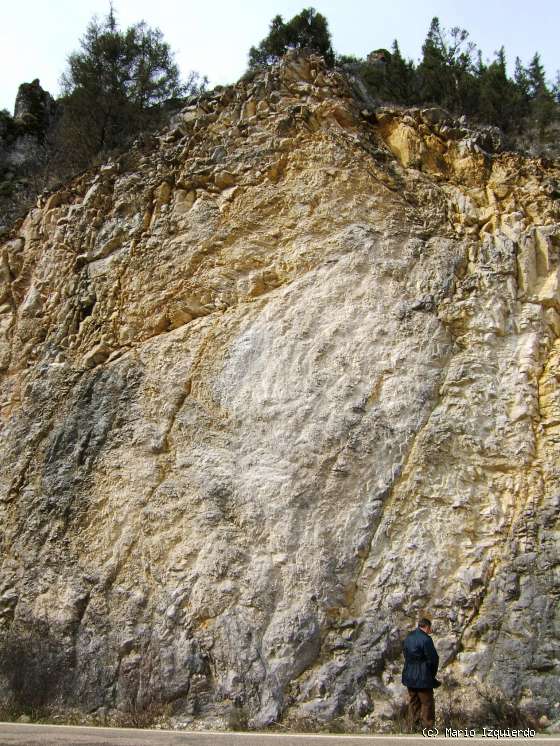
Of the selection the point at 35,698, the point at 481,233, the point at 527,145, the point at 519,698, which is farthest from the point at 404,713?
the point at 527,145

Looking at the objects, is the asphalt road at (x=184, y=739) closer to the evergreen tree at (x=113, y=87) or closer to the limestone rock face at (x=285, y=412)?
the limestone rock face at (x=285, y=412)

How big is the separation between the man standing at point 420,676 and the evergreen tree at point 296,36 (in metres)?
16.2

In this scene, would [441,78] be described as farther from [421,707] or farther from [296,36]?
[421,707]

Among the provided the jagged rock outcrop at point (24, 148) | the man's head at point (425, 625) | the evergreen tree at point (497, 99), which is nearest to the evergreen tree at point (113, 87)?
the jagged rock outcrop at point (24, 148)

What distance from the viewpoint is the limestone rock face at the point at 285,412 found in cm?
741

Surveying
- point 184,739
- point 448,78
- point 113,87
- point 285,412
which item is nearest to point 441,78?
point 448,78

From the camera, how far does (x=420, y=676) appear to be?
6.46 m

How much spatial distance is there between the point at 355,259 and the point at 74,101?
366 inches

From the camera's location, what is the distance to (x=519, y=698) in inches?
261

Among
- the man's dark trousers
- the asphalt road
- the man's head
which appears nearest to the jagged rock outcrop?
the asphalt road

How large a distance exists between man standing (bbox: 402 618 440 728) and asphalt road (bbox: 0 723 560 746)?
0.63 metres

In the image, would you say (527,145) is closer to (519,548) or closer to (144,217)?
(144,217)

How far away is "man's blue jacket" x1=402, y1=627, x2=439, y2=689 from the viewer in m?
6.46

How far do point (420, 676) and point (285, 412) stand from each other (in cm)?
351
